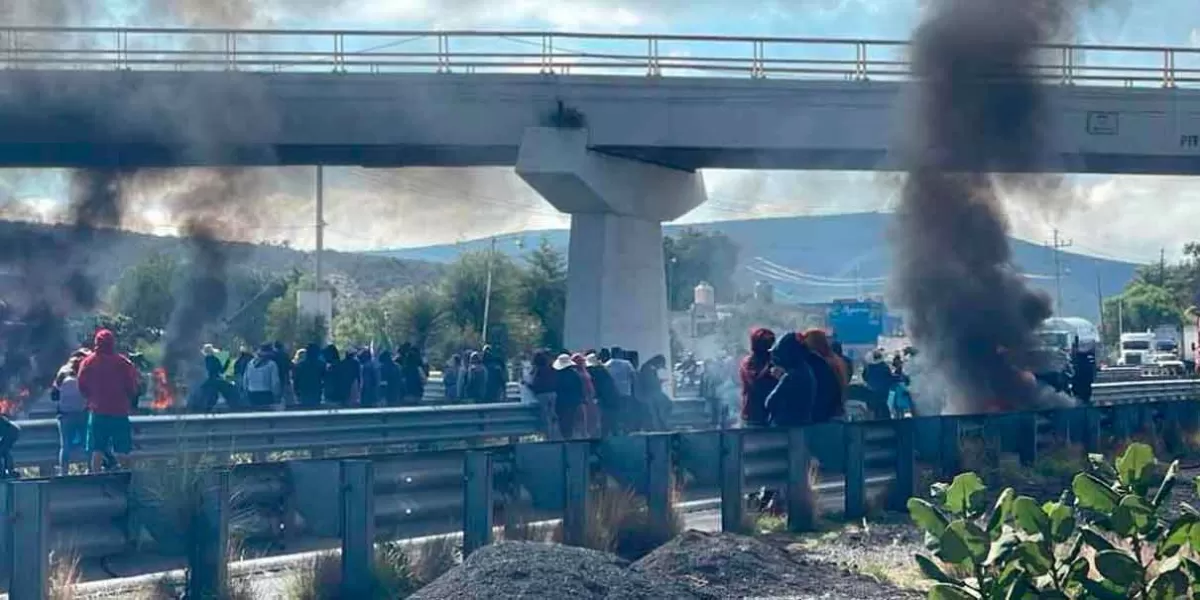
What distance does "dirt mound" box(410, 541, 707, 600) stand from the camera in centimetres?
796

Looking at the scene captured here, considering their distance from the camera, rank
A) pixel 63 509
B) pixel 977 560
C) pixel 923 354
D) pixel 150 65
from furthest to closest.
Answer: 1. pixel 150 65
2. pixel 923 354
3. pixel 63 509
4. pixel 977 560

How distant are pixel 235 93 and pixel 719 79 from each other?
25.9ft

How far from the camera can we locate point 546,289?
65.8 metres

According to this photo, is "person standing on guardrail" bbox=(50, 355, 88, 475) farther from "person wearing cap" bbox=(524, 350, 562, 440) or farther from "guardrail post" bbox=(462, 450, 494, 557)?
"guardrail post" bbox=(462, 450, 494, 557)

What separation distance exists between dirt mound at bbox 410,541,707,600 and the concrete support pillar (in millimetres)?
21919

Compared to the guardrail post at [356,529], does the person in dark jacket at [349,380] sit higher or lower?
higher

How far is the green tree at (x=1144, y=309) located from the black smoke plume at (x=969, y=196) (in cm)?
8092

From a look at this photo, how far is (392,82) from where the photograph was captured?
30.4m

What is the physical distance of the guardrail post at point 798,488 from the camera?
1336 centimetres

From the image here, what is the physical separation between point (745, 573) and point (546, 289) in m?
56.2

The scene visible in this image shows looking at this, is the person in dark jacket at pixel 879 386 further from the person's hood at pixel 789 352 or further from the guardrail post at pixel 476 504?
the guardrail post at pixel 476 504

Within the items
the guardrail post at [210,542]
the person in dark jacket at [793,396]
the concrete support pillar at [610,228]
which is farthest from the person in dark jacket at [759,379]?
the concrete support pillar at [610,228]

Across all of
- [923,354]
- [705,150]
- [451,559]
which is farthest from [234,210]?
[451,559]

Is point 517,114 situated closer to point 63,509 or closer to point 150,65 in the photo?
point 150,65
